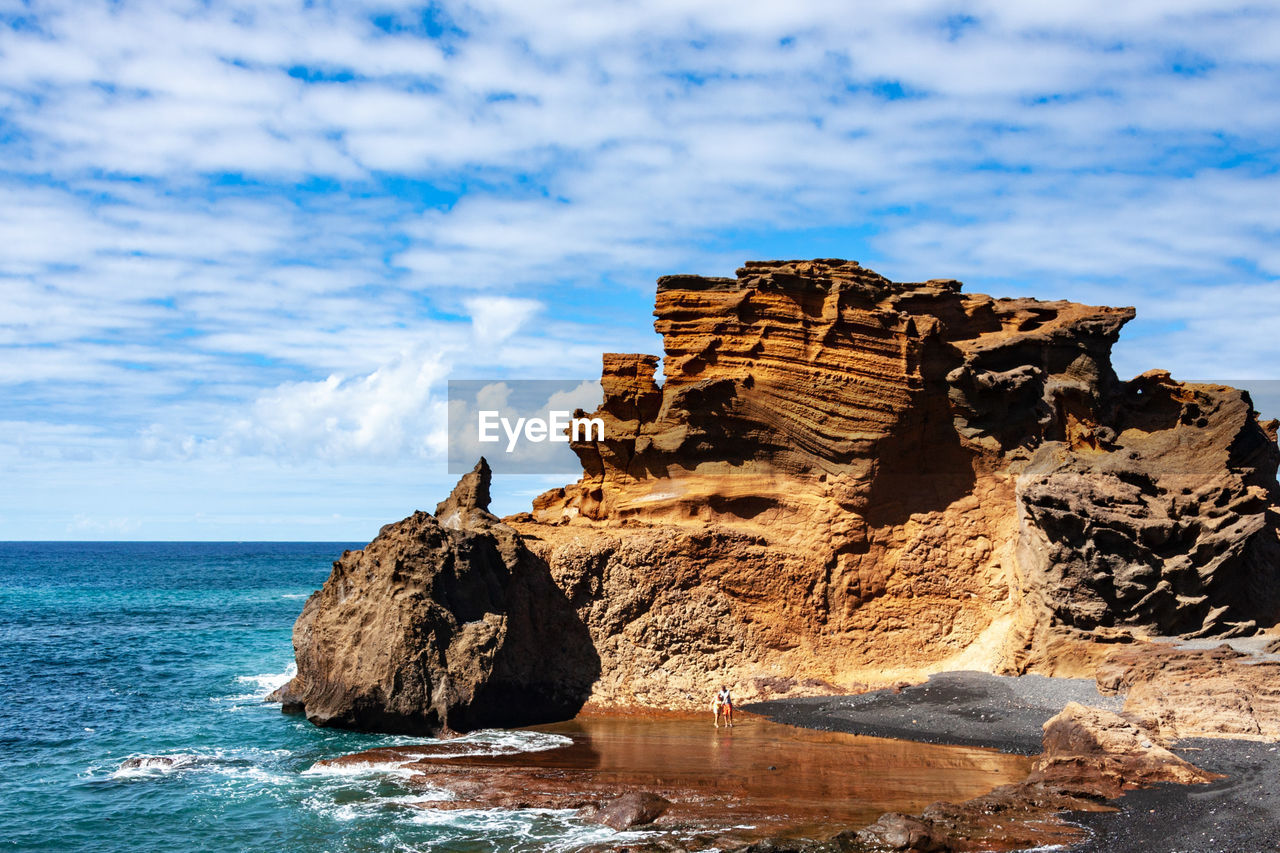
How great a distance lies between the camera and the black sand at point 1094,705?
15336mm

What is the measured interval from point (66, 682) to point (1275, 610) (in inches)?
1431

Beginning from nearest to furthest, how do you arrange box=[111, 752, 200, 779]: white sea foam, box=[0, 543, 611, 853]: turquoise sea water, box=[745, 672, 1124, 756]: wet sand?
box=[0, 543, 611, 853]: turquoise sea water < box=[111, 752, 200, 779]: white sea foam < box=[745, 672, 1124, 756]: wet sand

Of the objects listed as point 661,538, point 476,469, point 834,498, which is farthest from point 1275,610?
point 476,469

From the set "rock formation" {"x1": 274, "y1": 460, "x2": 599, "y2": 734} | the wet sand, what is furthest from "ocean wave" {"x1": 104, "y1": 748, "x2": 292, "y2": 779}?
the wet sand

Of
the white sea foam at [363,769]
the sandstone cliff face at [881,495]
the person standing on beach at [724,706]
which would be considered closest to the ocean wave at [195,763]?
the white sea foam at [363,769]

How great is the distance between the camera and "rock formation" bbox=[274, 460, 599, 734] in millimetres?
24641

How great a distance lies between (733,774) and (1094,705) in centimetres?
839

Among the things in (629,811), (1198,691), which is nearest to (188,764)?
(629,811)

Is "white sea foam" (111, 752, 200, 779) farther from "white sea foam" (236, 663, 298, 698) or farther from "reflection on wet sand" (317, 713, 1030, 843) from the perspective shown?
"white sea foam" (236, 663, 298, 698)

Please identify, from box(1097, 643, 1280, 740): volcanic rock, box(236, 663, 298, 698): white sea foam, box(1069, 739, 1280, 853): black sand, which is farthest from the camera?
box(236, 663, 298, 698): white sea foam

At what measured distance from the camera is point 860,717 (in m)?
24.1

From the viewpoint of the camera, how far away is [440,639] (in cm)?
2503

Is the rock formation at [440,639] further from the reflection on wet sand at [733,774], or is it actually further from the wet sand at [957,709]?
the wet sand at [957,709]

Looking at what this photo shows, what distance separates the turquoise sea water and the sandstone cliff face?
6012 mm
